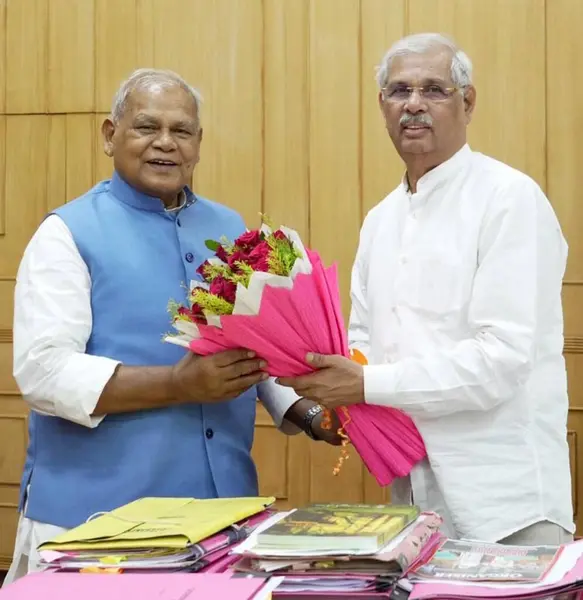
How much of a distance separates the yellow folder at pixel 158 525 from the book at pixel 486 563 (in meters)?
0.32

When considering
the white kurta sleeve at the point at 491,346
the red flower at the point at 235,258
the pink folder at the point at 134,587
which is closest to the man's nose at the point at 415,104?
the white kurta sleeve at the point at 491,346

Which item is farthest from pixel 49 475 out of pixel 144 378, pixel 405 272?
pixel 405 272

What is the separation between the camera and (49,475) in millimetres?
2217

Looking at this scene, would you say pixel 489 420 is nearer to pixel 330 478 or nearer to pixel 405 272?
pixel 405 272

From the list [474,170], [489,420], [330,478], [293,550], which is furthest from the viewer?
[330,478]

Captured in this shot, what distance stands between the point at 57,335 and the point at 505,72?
2032mm

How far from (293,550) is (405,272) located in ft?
3.08

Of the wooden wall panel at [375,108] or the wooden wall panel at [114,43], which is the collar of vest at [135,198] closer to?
the wooden wall panel at [375,108]

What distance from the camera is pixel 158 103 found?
7.72 ft

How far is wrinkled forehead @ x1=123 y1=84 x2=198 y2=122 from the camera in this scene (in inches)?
92.6

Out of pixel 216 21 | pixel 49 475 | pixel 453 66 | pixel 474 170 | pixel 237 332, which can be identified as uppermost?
pixel 216 21

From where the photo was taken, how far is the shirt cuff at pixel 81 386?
83.0 inches

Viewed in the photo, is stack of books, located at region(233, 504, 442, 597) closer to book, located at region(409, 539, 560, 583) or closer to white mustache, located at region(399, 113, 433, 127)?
book, located at region(409, 539, 560, 583)

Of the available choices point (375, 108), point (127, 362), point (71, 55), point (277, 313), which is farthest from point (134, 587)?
point (71, 55)
